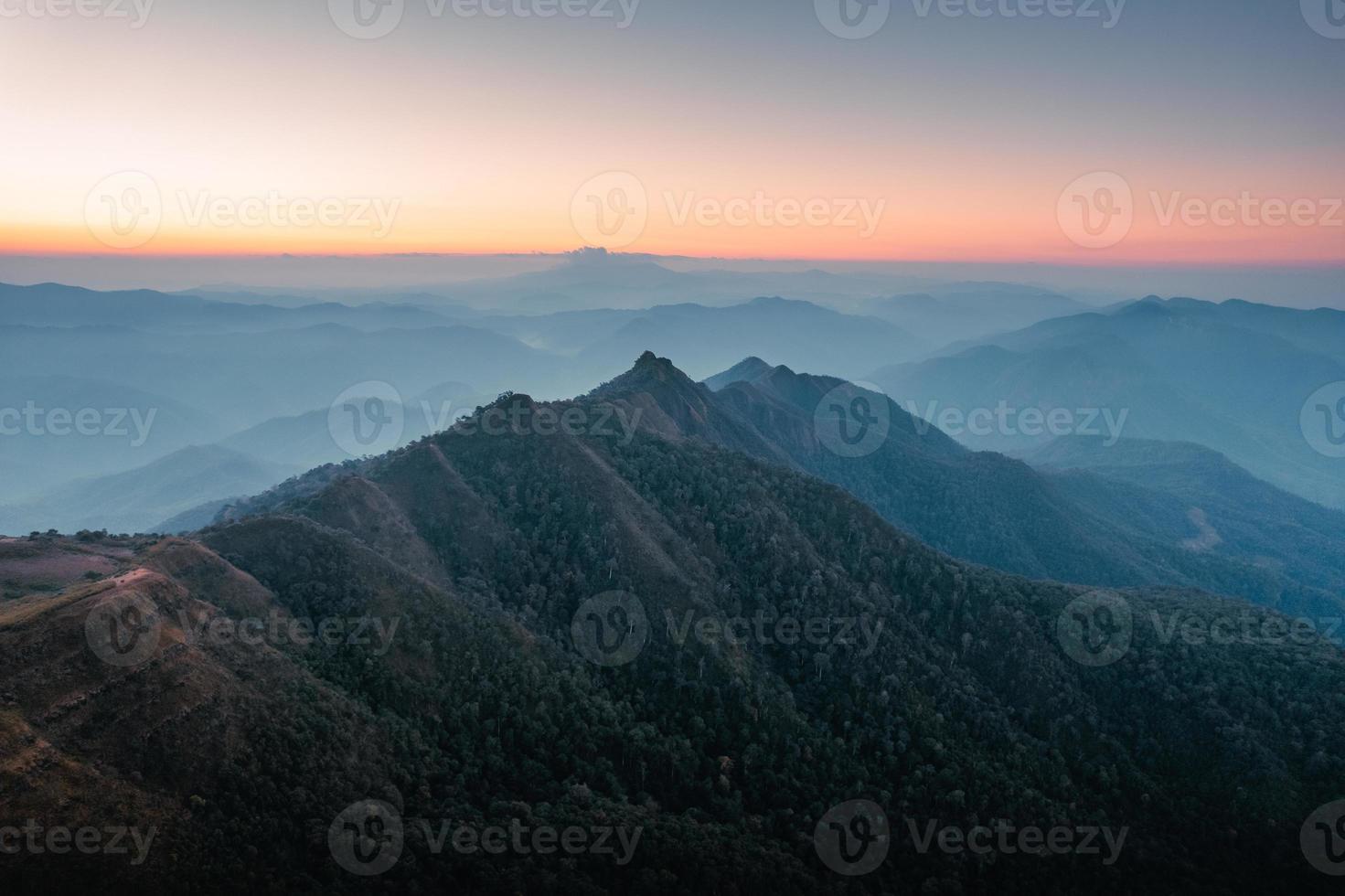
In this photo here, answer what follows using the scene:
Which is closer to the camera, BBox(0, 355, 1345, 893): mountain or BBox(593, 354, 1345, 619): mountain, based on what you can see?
BBox(0, 355, 1345, 893): mountain

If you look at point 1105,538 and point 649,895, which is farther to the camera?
point 1105,538

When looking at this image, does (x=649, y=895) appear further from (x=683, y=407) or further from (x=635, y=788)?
(x=683, y=407)

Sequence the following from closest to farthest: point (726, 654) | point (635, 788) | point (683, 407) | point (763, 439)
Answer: point (635, 788) < point (726, 654) < point (683, 407) < point (763, 439)

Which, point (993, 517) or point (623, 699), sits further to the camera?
point (993, 517)

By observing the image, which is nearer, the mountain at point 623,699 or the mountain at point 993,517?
the mountain at point 623,699

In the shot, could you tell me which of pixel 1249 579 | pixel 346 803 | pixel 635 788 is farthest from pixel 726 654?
pixel 1249 579

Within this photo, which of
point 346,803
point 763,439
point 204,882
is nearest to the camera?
point 204,882

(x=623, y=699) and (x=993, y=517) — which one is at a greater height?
(x=623, y=699)

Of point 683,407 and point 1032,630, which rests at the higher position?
point 683,407
